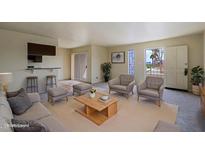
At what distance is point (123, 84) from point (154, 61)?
324cm

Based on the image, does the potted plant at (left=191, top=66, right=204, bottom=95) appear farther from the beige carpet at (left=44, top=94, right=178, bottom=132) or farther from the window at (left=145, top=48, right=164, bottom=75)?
the window at (left=145, top=48, right=164, bottom=75)

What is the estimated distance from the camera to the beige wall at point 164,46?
15.2 feet

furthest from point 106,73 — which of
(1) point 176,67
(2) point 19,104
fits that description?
(2) point 19,104

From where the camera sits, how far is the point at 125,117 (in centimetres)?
266

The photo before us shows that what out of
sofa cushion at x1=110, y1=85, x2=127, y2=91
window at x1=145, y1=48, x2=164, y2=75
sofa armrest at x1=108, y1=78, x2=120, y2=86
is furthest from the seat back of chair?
window at x1=145, y1=48, x2=164, y2=75

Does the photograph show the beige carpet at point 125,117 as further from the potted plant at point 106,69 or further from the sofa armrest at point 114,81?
the potted plant at point 106,69

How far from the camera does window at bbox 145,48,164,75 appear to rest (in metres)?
6.50

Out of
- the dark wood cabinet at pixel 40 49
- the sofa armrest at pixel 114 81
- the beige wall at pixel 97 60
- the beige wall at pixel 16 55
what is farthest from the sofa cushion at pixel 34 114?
the beige wall at pixel 97 60

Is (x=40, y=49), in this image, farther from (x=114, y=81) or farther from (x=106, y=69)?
(x=106, y=69)

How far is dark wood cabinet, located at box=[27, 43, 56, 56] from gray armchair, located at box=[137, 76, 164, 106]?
12.4 ft
